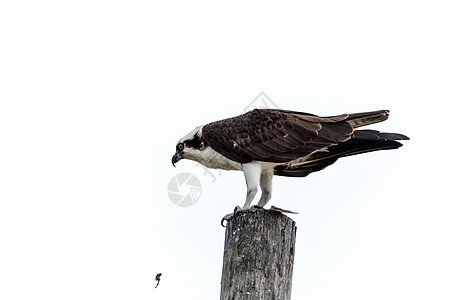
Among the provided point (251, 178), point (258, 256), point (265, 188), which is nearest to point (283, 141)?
point (251, 178)

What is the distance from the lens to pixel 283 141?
309 inches

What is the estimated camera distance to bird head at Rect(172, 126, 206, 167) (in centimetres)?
852

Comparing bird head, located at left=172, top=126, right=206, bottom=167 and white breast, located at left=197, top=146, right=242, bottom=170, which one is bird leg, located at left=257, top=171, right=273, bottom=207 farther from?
bird head, located at left=172, top=126, right=206, bottom=167

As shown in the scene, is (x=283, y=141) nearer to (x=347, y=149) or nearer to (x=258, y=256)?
(x=347, y=149)

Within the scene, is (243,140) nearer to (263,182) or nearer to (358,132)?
(263,182)

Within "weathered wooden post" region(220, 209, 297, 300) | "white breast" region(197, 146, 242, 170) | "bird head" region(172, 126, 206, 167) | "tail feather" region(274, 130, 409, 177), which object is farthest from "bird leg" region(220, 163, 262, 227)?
"weathered wooden post" region(220, 209, 297, 300)

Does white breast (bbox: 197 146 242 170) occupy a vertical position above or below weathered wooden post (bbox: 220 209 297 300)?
above

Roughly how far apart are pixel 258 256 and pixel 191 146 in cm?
358

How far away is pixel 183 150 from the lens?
28.7 ft

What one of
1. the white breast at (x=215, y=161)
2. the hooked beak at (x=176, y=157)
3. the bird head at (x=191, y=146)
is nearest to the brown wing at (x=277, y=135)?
the white breast at (x=215, y=161)

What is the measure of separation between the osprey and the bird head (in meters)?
0.18

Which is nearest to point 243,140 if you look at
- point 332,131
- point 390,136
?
point 332,131

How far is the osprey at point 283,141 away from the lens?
7797mm

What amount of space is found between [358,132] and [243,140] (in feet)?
4.69
